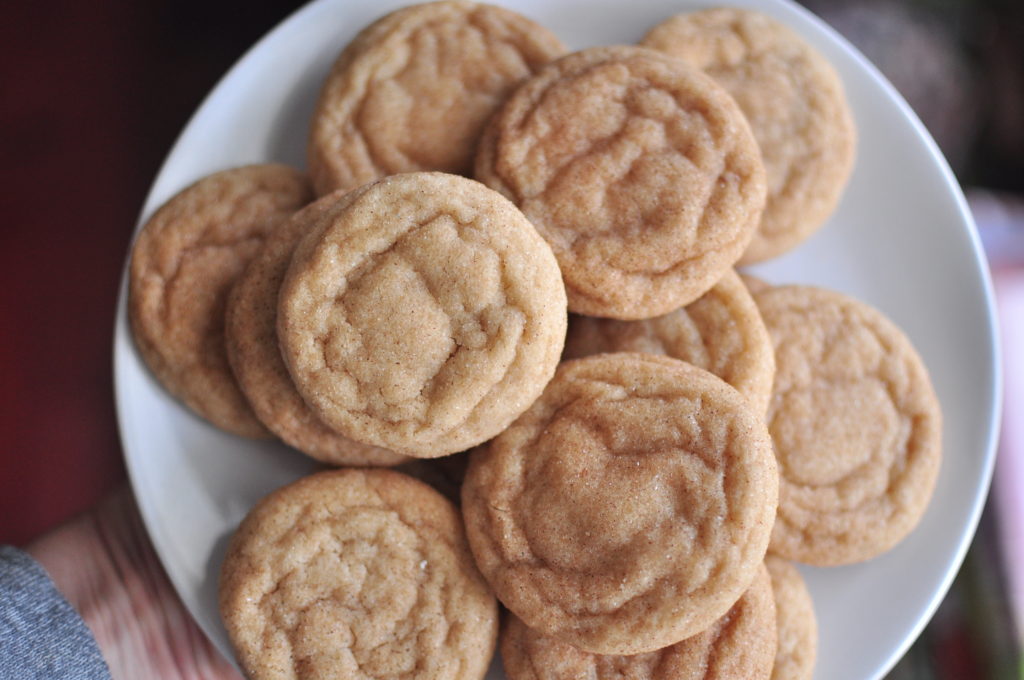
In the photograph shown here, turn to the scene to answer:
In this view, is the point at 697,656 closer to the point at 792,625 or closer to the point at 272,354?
the point at 792,625

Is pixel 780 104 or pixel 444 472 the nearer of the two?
pixel 444 472

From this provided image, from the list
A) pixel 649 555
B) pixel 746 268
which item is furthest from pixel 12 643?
pixel 746 268

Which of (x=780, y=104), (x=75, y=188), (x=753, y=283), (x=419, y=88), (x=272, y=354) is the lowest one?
(x=75, y=188)

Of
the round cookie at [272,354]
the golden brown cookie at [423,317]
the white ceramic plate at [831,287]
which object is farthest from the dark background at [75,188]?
the golden brown cookie at [423,317]

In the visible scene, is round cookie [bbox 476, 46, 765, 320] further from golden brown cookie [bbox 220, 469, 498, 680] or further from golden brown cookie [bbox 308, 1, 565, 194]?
golden brown cookie [bbox 220, 469, 498, 680]

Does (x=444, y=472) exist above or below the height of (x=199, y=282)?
below

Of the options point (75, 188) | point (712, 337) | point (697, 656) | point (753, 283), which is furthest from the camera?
point (75, 188)

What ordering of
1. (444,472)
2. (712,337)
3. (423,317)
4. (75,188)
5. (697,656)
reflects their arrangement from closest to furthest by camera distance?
1. (423,317)
2. (697,656)
3. (712,337)
4. (444,472)
5. (75,188)

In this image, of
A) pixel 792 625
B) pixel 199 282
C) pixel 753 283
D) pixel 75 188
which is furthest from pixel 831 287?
pixel 75 188
